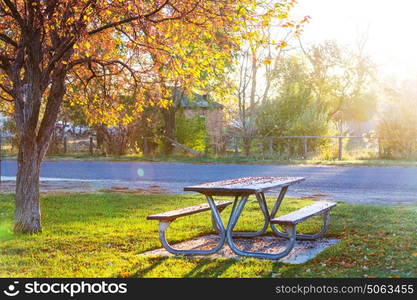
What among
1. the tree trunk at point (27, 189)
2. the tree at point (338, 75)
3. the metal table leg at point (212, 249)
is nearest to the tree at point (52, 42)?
the tree trunk at point (27, 189)

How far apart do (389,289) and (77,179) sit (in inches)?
560

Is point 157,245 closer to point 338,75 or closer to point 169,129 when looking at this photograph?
point 169,129

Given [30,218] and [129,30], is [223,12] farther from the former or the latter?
[30,218]

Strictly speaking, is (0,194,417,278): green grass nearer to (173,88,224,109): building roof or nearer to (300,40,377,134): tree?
(173,88,224,109): building roof

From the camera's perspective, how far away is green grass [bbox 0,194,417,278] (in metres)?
6.48

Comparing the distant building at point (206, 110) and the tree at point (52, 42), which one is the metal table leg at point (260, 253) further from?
the distant building at point (206, 110)

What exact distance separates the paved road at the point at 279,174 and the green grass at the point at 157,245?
8.19ft

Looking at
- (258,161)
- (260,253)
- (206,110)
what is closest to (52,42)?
(260,253)

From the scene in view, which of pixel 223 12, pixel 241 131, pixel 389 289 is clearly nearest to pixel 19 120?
pixel 223 12

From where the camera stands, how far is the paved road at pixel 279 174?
1395cm

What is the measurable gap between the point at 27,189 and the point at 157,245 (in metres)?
2.21

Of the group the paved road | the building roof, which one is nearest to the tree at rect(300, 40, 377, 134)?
the building roof

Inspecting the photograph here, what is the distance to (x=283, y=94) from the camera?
29938 millimetres

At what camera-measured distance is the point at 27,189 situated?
8.80 metres
